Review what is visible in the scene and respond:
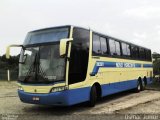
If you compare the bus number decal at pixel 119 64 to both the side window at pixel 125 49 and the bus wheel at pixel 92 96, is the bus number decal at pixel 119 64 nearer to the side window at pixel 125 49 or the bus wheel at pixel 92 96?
the side window at pixel 125 49

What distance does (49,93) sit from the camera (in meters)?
12.1

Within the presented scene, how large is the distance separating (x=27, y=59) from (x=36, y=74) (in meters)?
0.84

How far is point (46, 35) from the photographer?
519 inches

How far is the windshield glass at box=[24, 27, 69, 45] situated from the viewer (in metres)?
12.9

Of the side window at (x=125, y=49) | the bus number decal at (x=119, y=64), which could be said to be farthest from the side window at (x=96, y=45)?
the side window at (x=125, y=49)

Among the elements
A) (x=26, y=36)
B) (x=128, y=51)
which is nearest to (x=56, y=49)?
(x=26, y=36)

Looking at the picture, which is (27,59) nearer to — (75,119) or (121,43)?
(75,119)

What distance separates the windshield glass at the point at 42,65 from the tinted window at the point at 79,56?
1.65 feet

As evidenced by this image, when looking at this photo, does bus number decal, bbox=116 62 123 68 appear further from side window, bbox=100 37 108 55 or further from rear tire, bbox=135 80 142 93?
rear tire, bbox=135 80 142 93

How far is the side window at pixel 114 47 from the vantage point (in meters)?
16.7

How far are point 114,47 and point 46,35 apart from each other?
505 cm

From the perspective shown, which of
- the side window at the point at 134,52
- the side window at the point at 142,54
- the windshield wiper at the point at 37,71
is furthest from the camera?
the side window at the point at 142,54

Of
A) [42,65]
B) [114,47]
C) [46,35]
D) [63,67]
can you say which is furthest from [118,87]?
[42,65]

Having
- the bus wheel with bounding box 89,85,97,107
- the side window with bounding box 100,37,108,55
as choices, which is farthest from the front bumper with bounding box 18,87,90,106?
the side window with bounding box 100,37,108,55
